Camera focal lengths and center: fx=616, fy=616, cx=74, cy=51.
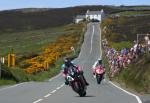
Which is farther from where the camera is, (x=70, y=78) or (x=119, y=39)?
(x=119, y=39)

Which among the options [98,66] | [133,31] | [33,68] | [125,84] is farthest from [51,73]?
[133,31]

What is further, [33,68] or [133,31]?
[133,31]

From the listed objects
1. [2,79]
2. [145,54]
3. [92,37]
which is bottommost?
[92,37]

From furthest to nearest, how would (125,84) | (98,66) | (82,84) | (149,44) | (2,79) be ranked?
(98,66), (2,79), (125,84), (149,44), (82,84)

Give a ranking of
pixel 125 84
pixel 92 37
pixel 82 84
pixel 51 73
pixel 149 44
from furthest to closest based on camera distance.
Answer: pixel 92 37
pixel 51 73
pixel 125 84
pixel 149 44
pixel 82 84

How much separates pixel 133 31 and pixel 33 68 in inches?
2213

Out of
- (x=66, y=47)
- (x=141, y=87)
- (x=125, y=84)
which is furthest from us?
(x=66, y=47)

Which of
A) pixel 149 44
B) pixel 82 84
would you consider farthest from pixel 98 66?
pixel 82 84

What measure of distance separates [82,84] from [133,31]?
102 m

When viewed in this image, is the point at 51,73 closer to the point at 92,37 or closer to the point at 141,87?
the point at 141,87

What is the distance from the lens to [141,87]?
33938 millimetres

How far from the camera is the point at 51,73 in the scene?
73.1 meters

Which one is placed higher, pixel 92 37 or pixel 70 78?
pixel 70 78

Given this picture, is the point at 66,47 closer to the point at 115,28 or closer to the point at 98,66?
the point at 115,28
